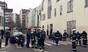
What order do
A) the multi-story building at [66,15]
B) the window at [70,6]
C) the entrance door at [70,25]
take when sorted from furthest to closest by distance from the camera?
1. the window at [70,6]
2. the entrance door at [70,25]
3. the multi-story building at [66,15]

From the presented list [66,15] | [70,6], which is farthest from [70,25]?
[70,6]

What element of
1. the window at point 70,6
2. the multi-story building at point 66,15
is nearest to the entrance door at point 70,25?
the multi-story building at point 66,15

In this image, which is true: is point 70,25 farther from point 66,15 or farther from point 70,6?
point 70,6

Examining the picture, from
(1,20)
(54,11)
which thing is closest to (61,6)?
(54,11)

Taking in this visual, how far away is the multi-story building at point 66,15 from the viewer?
133ft

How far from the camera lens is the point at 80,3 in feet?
136

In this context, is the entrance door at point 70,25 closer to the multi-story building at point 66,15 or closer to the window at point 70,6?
the multi-story building at point 66,15

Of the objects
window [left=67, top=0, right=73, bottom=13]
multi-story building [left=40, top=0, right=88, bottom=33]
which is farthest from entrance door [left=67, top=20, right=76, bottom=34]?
window [left=67, top=0, right=73, bottom=13]

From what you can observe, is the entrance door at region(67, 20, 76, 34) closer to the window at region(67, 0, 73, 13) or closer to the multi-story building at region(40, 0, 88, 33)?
the multi-story building at region(40, 0, 88, 33)

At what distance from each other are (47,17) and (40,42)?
1671 inches

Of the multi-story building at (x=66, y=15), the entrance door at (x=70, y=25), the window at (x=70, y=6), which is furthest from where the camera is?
the window at (x=70, y=6)

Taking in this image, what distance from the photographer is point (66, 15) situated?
4916 cm

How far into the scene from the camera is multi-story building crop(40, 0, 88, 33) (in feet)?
133

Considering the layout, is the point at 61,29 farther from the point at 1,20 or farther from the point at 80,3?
the point at 1,20
